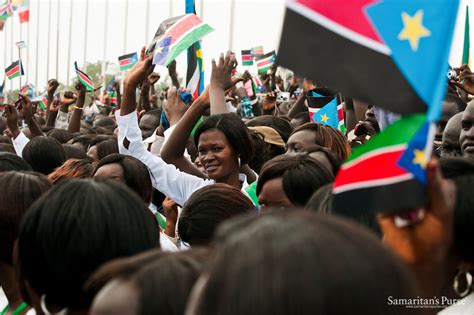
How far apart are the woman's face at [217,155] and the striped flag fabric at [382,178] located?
2.69 meters

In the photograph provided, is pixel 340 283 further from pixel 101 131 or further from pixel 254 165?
pixel 101 131

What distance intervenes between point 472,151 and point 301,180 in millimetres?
1482

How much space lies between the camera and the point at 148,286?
1.40 meters

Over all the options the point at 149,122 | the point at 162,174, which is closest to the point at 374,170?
the point at 162,174

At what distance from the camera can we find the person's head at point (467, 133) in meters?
4.48

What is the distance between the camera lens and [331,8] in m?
1.84

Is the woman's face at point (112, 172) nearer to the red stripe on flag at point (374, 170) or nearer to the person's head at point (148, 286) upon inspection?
the red stripe on flag at point (374, 170)

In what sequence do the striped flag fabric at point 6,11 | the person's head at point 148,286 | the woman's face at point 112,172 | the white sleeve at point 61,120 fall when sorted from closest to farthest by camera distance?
the person's head at point 148,286, the woman's face at point 112,172, the white sleeve at point 61,120, the striped flag fabric at point 6,11

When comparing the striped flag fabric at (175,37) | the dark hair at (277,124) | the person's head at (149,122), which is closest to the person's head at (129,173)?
the striped flag fabric at (175,37)

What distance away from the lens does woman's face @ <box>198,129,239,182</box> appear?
4.52 meters

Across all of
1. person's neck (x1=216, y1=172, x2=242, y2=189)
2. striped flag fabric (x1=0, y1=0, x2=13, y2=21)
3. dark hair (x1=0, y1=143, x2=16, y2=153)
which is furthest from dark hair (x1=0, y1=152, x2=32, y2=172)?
striped flag fabric (x1=0, y1=0, x2=13, y2=21)

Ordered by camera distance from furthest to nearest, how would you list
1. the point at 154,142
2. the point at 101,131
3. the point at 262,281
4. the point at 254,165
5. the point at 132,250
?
the point at 101,131 < the point at 154,142 < the point at 254,165 < the point at 132,250 < the point at 262,281

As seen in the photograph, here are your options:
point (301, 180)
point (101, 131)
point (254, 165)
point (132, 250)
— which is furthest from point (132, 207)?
point (101, 131)

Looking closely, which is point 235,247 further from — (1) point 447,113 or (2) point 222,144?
(1) point 447,113
